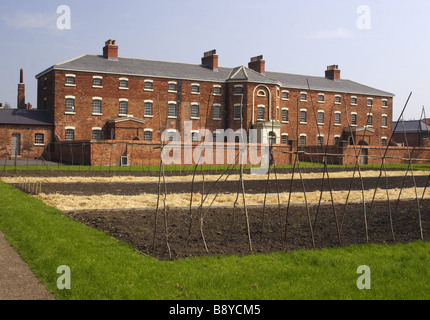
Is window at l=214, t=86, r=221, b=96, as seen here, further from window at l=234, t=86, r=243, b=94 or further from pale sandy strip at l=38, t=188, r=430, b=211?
pale sandy strip at l=38, t=188, r=430, b=211

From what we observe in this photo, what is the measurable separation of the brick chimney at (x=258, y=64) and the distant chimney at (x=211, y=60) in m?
4.59

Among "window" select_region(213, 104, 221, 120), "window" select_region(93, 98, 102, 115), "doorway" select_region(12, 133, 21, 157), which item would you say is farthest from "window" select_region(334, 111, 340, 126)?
"doorway" select_region(12, 133, 21, 157)

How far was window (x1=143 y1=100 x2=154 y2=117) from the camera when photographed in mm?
43938

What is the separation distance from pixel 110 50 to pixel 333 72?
88.7 ft

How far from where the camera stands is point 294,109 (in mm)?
50562

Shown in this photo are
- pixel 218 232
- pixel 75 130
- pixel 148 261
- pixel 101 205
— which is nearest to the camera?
pixel 148 261

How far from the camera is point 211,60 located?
48.9 metres

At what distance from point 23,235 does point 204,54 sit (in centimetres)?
4334

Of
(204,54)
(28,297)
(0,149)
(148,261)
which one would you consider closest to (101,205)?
(148,261)

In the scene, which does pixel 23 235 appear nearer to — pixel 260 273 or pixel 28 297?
pixel 28 297

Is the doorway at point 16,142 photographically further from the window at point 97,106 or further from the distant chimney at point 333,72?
the distant chimney at point 333,72

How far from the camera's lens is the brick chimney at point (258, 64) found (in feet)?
164

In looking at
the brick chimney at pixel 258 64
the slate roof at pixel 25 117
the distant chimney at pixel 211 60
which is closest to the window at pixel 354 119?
the brick chimney at pixel 258 64
